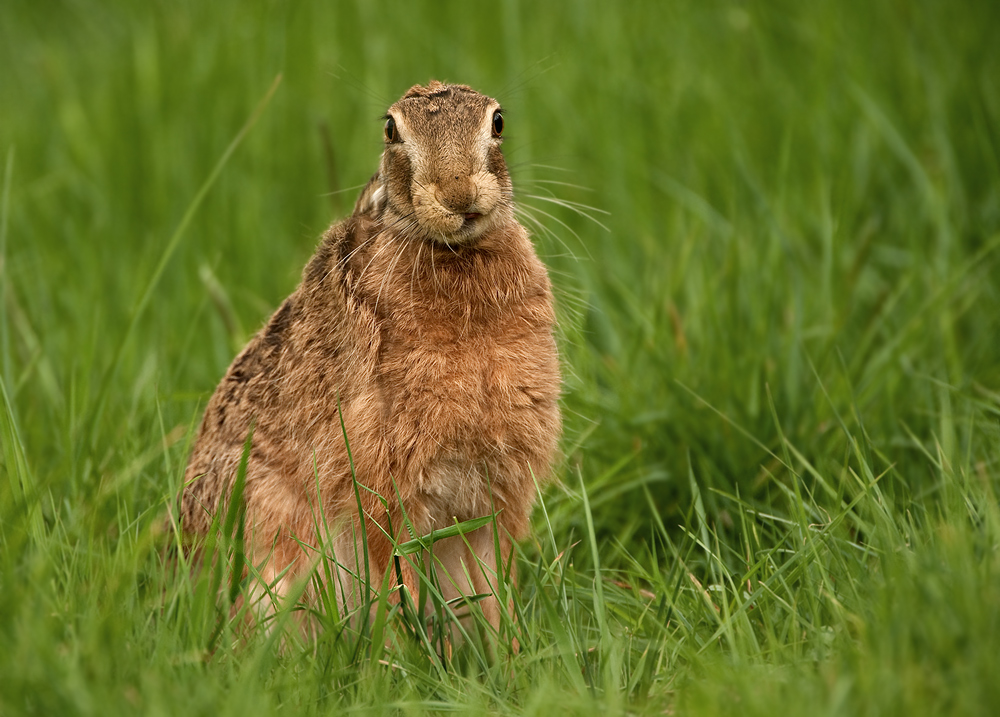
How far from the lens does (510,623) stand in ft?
10.3

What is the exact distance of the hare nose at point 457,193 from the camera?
120 inches

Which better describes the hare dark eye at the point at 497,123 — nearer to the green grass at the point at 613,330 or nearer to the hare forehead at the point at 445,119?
the hare forehead at the point at 445,119

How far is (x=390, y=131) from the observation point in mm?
3295

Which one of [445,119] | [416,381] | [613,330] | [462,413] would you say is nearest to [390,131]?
[445,119]

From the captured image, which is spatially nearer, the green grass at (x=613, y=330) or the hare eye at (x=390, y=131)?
the green grass at (x=613, y=330)

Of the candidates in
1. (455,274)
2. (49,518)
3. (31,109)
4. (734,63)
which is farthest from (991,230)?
(31,109)

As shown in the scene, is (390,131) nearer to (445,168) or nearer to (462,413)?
(445,168)

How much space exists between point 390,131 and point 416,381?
2.42 feet

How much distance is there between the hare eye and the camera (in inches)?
128

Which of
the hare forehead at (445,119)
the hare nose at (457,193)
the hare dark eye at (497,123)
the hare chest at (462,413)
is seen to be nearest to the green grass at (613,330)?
the hare chest at (462,413)

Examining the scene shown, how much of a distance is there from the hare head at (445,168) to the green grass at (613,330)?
0.79 meters

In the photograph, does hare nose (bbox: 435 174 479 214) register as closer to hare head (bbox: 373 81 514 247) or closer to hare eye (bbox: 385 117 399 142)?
hare head (bbox: 373 81 514 247)

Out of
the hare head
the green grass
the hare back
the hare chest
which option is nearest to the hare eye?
the hare head

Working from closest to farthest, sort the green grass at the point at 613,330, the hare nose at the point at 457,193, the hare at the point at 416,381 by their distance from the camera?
the green grass at the point at 613,330
the hare nose at the point at 457,193
the hare at the point at 416,381
